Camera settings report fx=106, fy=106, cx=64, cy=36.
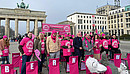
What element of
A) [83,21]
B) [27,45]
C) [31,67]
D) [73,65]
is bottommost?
[73,65]

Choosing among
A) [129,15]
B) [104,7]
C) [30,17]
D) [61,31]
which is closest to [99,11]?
[104,7]

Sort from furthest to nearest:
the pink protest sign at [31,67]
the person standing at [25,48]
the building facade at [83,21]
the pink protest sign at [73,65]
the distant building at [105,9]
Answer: the distant building at [105,9] < the building facade at [83,21] < the pink protest sign at [73,65] < the person standing at [25,48] < the pink protest sign at [31,67]

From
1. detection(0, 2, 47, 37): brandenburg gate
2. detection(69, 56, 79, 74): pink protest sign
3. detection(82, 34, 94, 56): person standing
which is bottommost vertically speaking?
detection(69, 56, 79, 74): pink protest sign

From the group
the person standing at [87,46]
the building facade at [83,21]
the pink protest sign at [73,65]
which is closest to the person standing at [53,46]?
the pink protest sign at [73,65]

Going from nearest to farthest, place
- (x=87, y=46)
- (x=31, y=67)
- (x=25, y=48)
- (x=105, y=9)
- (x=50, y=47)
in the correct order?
(x=31, y=67)
(x=25, y=48)
(x=50, y=47)
(x=87, y=46)
(x=105, y=9)

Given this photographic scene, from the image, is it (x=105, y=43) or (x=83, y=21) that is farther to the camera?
(x=83, y=21)

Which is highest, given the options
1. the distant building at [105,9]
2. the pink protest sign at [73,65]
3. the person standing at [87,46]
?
the distant building at [105,9]

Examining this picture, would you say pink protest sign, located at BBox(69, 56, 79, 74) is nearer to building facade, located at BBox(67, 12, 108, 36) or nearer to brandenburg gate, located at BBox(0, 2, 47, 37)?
brandenburg gate, located at BBox(0, 2, 47, 37)

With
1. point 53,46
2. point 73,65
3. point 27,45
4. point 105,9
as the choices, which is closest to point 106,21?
point 105,9

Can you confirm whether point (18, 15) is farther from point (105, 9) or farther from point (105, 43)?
point (105, 9)

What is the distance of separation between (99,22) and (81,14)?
1616 cm

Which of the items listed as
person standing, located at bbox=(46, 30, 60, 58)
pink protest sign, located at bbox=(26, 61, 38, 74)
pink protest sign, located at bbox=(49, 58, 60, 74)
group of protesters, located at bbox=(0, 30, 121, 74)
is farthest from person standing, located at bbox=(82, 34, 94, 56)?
pink protest sign, located at bbox=(26, 61, 38, 74)

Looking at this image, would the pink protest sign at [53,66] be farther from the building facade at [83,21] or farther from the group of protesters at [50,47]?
the building facade at [83,21]

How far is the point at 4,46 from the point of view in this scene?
259 inches
